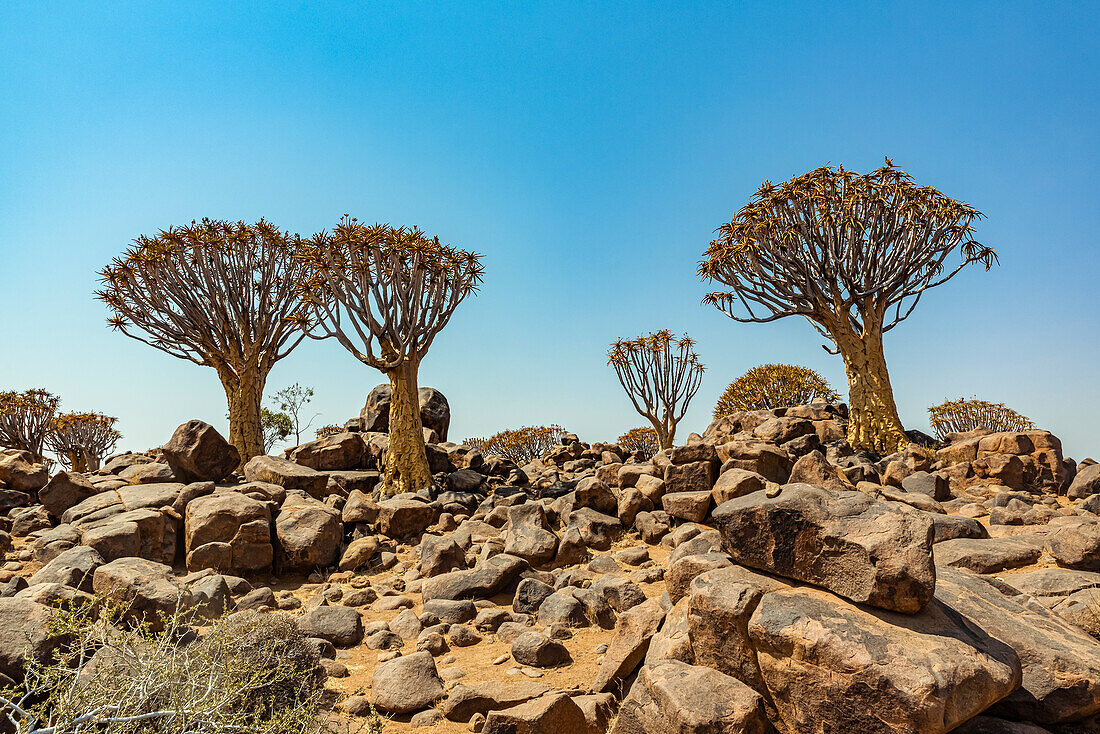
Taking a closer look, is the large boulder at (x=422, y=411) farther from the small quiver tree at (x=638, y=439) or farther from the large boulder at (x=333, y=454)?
the small quiver tree at (x=638, y=439)

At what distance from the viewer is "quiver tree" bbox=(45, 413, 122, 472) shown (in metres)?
27.5

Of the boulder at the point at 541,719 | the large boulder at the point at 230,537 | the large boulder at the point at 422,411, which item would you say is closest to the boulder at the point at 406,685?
the boulder at the point at 541,719

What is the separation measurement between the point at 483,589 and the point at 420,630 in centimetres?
104

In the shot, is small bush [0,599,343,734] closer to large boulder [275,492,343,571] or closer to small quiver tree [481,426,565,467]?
large boulder [275,492,343,571]

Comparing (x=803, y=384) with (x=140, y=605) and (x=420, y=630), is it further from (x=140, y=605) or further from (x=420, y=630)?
(x=140, y=605)

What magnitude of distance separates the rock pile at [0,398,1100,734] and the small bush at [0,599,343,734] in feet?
1.51

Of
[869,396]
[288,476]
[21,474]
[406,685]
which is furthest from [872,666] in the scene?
[21,474]

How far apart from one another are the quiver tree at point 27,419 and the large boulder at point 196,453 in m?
19.3

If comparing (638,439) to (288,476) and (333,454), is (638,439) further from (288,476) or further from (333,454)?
(288,476)

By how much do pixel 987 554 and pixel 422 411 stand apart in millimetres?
15947

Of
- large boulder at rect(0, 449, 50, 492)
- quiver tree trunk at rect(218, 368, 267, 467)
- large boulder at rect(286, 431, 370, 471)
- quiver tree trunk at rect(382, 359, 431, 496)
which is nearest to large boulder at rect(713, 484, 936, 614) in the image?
quiver tree trunk at rect(382, 359, 431, 496)

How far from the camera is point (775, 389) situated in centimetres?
2488

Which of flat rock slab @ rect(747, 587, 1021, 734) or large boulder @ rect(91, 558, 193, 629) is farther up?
large boulder @ rect(91, 558, 193, 629)

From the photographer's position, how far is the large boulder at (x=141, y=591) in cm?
585
